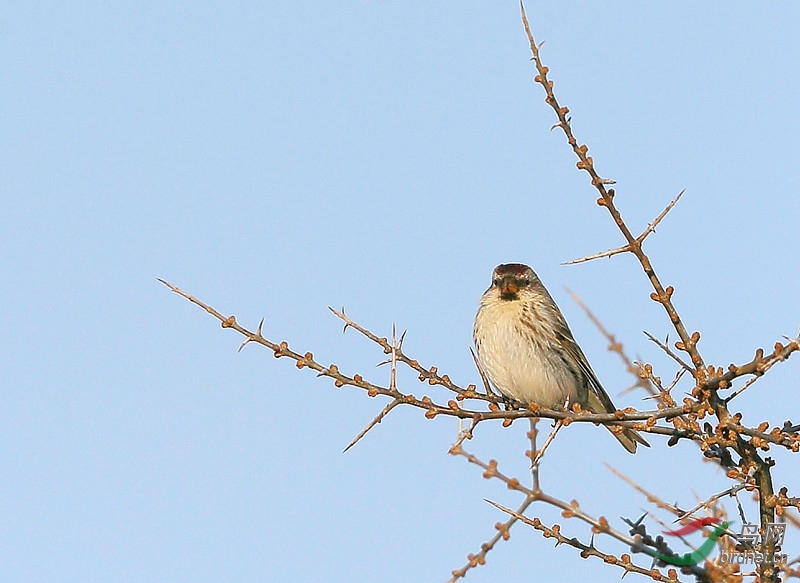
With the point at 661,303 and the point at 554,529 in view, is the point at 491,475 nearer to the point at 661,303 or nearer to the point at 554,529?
the point at 554,529

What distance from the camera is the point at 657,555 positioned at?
3.65 metres

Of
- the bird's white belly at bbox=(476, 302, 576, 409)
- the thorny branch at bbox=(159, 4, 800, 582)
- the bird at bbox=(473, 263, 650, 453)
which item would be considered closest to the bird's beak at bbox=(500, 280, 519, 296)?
the bird at bbox=(473, 263, 650, 453)

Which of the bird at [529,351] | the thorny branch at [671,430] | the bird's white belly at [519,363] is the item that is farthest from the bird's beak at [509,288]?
the thorny branch at [671,430]

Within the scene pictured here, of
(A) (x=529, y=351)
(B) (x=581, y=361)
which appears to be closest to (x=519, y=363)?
(A) (x=529, y=351)

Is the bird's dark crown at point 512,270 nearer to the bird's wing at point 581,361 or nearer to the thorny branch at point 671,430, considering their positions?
the bird's wing at point 581,361

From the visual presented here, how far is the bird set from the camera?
8.55 meters

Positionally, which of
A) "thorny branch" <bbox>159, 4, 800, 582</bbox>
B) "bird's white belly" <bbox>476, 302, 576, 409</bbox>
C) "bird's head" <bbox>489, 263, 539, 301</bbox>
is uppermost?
"bird's head" <bbox>489, 263, 539, 301</bbox>

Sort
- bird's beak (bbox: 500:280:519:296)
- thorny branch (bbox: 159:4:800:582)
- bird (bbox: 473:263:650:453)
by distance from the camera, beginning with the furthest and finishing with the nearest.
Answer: bird's beak (bbox: 500:280:519:296) → bird (bbox: 473:263:650:453) → thorny branch (bbox: 159:4:800:582)

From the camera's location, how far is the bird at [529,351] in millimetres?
8547

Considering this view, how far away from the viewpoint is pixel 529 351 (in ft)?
28.2

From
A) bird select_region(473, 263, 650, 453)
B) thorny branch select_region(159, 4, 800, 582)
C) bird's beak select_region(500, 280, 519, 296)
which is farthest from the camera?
bird's beak select_region(500, 280, 519, 296)

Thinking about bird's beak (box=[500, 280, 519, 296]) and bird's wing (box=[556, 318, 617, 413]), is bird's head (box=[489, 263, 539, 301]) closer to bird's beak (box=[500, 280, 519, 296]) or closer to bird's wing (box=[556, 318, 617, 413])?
bird's beak (box=[500, 280, 519, 296])

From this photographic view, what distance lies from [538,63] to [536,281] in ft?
17.4

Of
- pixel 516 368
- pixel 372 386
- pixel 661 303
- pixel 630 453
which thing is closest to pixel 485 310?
pixel 516 368
